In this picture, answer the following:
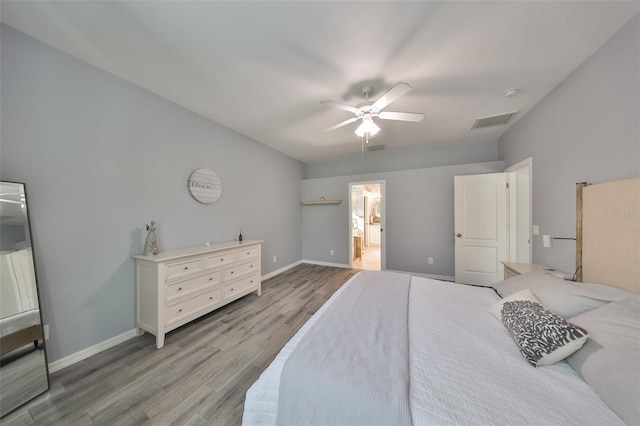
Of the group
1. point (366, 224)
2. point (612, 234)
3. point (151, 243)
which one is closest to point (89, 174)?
point (151, 243)

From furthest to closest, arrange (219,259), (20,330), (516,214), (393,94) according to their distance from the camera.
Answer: (516,214) < (219,259) < (393,94) < (20,330)

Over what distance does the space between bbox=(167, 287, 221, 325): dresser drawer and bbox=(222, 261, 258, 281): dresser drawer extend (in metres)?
0.19

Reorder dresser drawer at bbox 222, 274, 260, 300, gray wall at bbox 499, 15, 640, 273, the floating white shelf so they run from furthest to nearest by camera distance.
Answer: the floating white shelf
dresser drawer at bbox 222, 274, 260, 300
gray wall at bbox 499, 15, 640, 273

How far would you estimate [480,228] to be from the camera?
11.0 ft

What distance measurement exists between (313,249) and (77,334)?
382 centimetres

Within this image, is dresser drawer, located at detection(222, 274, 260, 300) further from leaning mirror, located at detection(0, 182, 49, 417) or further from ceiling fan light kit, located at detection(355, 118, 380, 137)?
ceiling fan light kit, located at detection(355, 118, 380, 137)

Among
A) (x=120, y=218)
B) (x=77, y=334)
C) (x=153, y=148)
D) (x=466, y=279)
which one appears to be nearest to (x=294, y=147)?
(x=153, y=148)

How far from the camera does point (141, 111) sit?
2.19 meters

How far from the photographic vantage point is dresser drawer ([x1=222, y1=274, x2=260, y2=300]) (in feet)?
8.64

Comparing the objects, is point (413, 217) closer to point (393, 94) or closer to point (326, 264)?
point (326, 264)

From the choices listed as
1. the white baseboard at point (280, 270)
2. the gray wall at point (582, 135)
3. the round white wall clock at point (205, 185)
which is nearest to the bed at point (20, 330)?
the round white wall clock at point (205, 185)

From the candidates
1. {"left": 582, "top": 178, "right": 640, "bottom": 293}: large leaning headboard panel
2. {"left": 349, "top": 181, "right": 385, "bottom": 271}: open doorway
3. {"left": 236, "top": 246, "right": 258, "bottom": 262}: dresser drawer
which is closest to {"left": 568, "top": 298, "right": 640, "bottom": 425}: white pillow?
{"left": 582, "top": 178, "right": 640, "bottom": 293}: large leaning headboard panel

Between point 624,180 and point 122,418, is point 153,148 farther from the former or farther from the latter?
point 624,180

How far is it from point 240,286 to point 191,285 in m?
0.73
